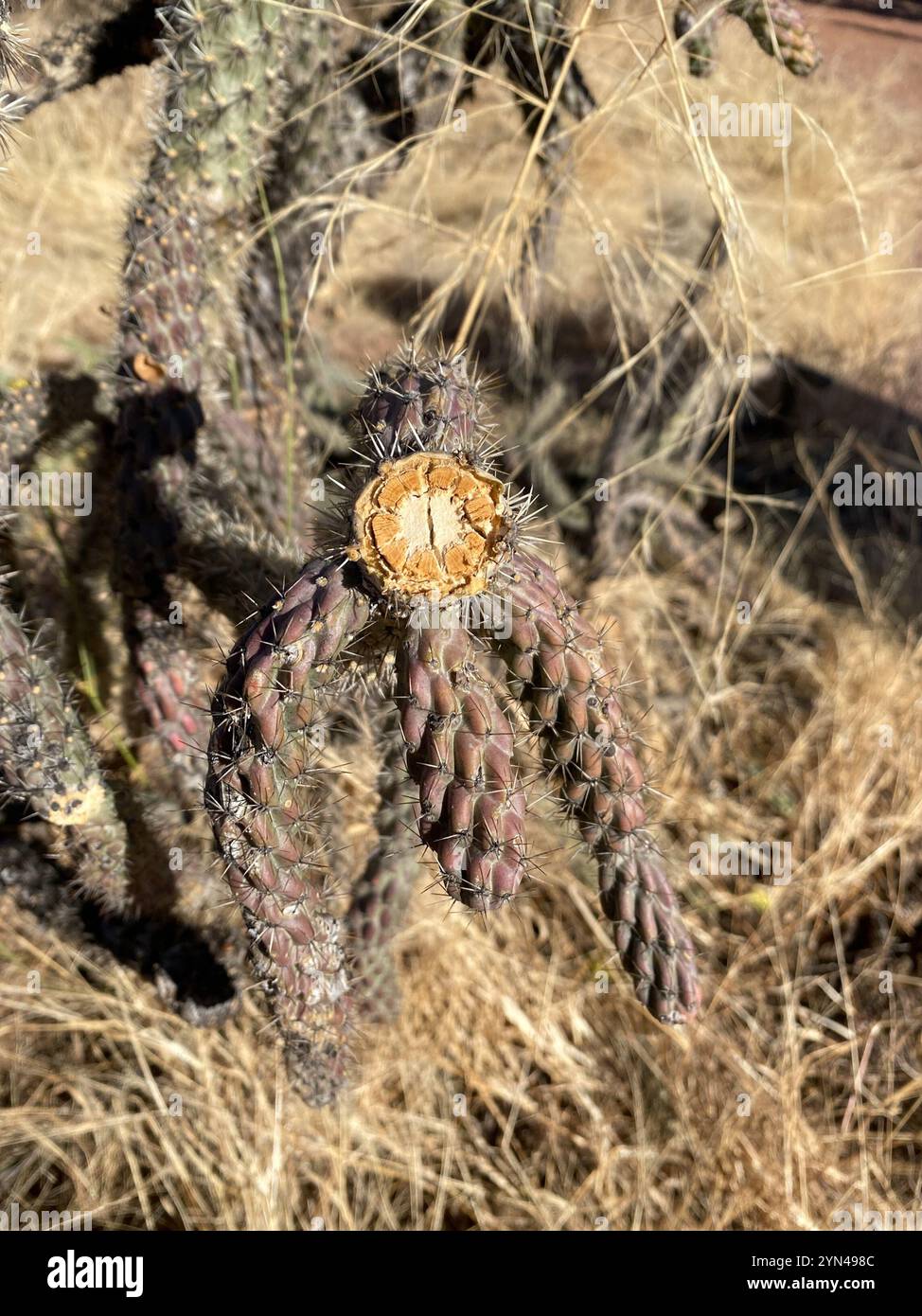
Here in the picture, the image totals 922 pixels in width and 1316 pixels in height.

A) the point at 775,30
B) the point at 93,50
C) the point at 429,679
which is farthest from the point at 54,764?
the point at 775,30

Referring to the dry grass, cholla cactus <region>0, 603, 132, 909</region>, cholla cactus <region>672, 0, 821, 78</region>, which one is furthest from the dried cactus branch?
cholla cactus <region>0, 603, 132, 909</region>

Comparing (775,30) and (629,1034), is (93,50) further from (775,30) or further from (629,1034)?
(629,1034)

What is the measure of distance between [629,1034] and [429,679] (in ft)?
5.22

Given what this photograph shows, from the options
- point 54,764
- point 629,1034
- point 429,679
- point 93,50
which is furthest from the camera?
point 629,1034

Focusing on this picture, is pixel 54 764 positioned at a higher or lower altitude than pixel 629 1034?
higher

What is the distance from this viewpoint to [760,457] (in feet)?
13.5

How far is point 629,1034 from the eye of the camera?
2406mm

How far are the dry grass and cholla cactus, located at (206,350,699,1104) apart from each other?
2.58 ft

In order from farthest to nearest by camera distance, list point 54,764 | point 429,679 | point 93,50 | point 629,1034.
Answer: point 629,1034, point 93,50, point 54,764, point 429,679

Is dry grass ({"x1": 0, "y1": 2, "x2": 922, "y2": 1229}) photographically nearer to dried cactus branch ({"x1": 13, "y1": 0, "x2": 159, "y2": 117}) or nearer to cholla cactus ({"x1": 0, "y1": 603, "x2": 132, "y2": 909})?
cholla cactus ({"x1": 0, "y1": 603, "x2": 132, "y2": 909})

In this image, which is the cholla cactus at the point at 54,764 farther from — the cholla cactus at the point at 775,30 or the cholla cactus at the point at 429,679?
the cholla cactus at the point at 775,30

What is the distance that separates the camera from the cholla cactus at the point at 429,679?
45.6 inches
